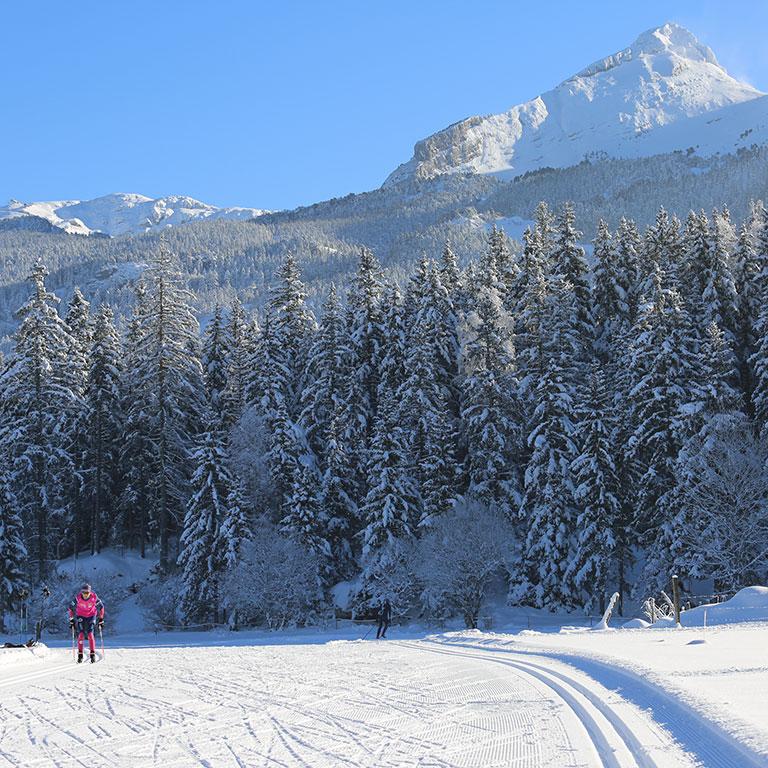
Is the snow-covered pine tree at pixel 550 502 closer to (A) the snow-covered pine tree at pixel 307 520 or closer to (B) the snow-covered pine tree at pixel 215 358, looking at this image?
(A) the snow-covered pine tree at pixel 307 520

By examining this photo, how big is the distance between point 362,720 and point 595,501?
32666mm

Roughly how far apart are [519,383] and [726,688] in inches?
1444

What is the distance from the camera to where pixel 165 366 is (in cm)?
4947

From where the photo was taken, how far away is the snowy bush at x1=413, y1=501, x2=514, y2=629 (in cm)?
4059

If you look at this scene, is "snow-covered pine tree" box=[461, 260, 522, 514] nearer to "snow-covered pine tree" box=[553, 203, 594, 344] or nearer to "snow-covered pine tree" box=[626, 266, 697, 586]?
"snow-covered pine tree" box=[626, 266, 697, 586]

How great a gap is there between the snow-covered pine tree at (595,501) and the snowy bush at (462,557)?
3.76 m

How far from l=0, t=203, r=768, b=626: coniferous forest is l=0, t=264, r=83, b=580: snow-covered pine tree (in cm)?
16

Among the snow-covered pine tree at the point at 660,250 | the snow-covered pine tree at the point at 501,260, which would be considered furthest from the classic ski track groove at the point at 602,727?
the snow-covered pine tree at the point at 501,260

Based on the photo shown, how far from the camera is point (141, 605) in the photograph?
159ft

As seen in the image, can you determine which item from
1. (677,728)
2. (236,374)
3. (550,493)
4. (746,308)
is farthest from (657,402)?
(677,728)

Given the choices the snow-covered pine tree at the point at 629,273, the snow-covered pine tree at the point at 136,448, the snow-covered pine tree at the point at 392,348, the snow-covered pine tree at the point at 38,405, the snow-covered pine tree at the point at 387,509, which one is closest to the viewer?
the snow-covered pine tree at the point at 387,509

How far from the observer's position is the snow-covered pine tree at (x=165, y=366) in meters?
49.3

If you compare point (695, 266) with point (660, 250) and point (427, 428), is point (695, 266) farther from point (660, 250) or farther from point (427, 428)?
point (427, 428)

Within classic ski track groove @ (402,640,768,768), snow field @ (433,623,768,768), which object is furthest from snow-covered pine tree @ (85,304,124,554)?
classic ski track groove @ (402,640,768,768)
